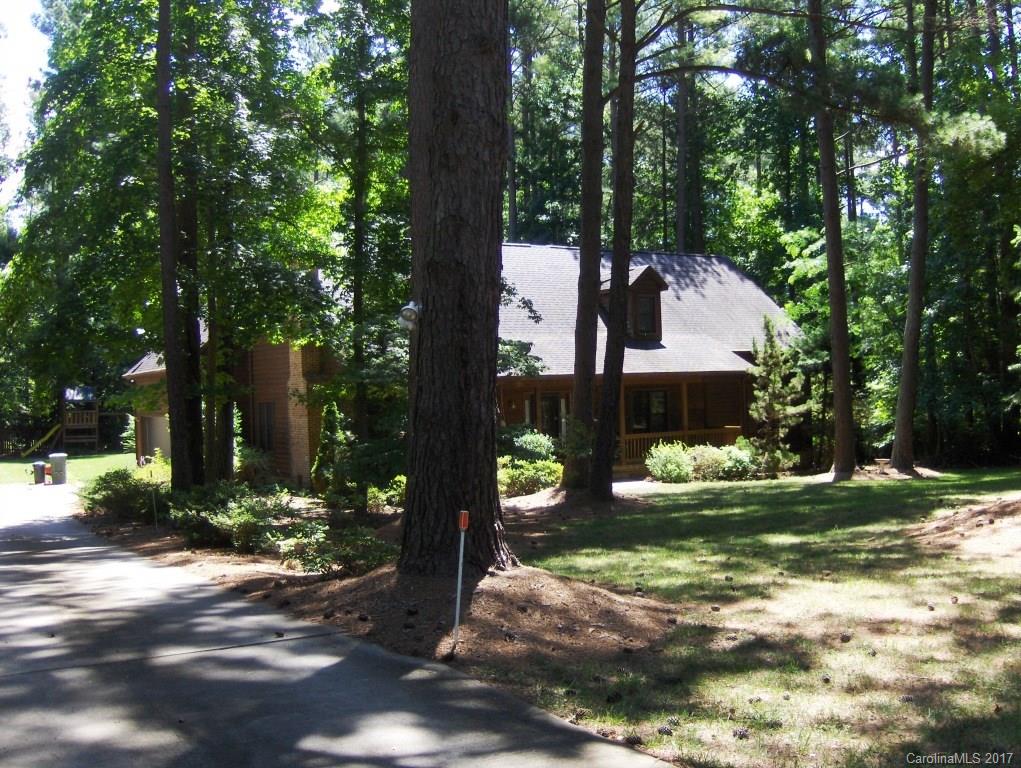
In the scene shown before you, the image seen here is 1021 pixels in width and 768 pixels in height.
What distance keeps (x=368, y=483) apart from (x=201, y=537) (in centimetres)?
324

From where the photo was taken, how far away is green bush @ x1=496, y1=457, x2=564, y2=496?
74.2 feet

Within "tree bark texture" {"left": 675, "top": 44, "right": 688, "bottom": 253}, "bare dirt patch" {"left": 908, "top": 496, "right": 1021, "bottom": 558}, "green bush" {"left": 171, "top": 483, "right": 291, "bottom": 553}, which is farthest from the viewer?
"tree bark texture" {"left": 675, "top": 44, "right": 688, "bottom": 253}

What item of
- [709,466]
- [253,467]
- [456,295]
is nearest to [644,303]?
[709,466]

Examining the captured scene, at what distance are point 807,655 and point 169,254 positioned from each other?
567 inches

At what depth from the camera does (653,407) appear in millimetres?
31016

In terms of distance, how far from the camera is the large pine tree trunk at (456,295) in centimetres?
896

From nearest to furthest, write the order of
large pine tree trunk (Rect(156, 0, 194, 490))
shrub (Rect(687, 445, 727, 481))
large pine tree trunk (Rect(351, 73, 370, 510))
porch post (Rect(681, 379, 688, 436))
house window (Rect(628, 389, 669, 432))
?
large pine tree trunk (Rect(156, 0, 194, 490))
large pine tree trunk (Rect(351, 73, 370, 510))
shrub (Rect(687, 445, 727, 481))
porch post (Rect(681, 379, 688, 436))
house window (Rect(628, 389, 669, 432))

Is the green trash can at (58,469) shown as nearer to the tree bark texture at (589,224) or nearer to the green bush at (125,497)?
the green bush at (125,497)

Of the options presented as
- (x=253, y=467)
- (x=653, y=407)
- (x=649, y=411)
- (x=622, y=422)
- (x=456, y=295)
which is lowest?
(x=253, y=467)

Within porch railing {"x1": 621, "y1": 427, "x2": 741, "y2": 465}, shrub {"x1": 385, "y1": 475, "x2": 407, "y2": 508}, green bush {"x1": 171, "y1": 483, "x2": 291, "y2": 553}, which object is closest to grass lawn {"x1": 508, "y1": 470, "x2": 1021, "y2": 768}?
green bush {"x1": 171, "y1": 483, "x2": 291, "y2": 553}

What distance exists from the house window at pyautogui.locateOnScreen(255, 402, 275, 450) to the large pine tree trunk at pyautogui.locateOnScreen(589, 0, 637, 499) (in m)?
14.0

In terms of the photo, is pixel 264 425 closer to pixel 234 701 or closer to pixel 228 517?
pixel 228 517

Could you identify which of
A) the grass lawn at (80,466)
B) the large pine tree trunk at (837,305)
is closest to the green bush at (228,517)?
the large pine tree trunk at (837,305)

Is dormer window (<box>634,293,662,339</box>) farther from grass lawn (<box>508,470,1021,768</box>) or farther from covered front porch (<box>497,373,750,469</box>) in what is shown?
grass lawn (<box>508,470,1021,768</box>)
